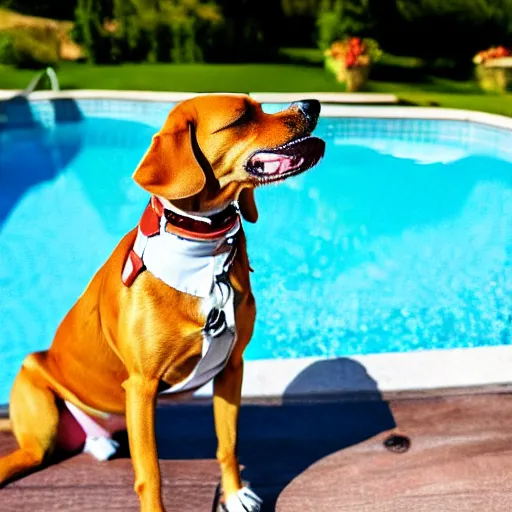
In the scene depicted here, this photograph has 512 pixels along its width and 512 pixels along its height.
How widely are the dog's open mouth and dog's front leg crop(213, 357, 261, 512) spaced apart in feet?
2.28

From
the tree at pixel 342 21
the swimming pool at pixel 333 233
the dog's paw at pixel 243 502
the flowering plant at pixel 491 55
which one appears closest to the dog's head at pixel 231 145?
the dog's paw at pixel 243 502

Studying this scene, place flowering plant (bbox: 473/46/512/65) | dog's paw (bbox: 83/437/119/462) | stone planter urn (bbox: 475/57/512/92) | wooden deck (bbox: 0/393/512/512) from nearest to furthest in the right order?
wooden deck (bbox: 0/393/512/512) → dog's paw (bbox: 83/437/119/462) → stone planter urn (bbox: 475/57/512/92) → flowering plant (bbox: 473/46/512/65)

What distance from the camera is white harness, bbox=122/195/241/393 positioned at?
188cm

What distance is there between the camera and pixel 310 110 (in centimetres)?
191

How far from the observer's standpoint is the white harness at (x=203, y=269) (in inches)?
74.1

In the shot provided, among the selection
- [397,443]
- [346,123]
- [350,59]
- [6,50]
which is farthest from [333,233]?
[6,50]

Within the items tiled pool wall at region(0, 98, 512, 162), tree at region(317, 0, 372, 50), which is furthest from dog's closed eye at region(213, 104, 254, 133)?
tree at region(317, 0, 372, 50)

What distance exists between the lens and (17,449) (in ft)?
8.59

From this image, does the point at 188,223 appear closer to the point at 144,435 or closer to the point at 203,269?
the point at 203,269

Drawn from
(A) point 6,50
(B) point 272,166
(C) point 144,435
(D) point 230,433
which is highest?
(B) point 272,166

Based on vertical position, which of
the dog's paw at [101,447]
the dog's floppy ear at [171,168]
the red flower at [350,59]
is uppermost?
the dog's floppy ear at [171,168]

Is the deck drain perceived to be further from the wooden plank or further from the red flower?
the red flower

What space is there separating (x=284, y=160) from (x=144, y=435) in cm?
90

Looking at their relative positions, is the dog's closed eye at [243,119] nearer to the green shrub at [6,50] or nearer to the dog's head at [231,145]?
the dog's head at [231,145]
